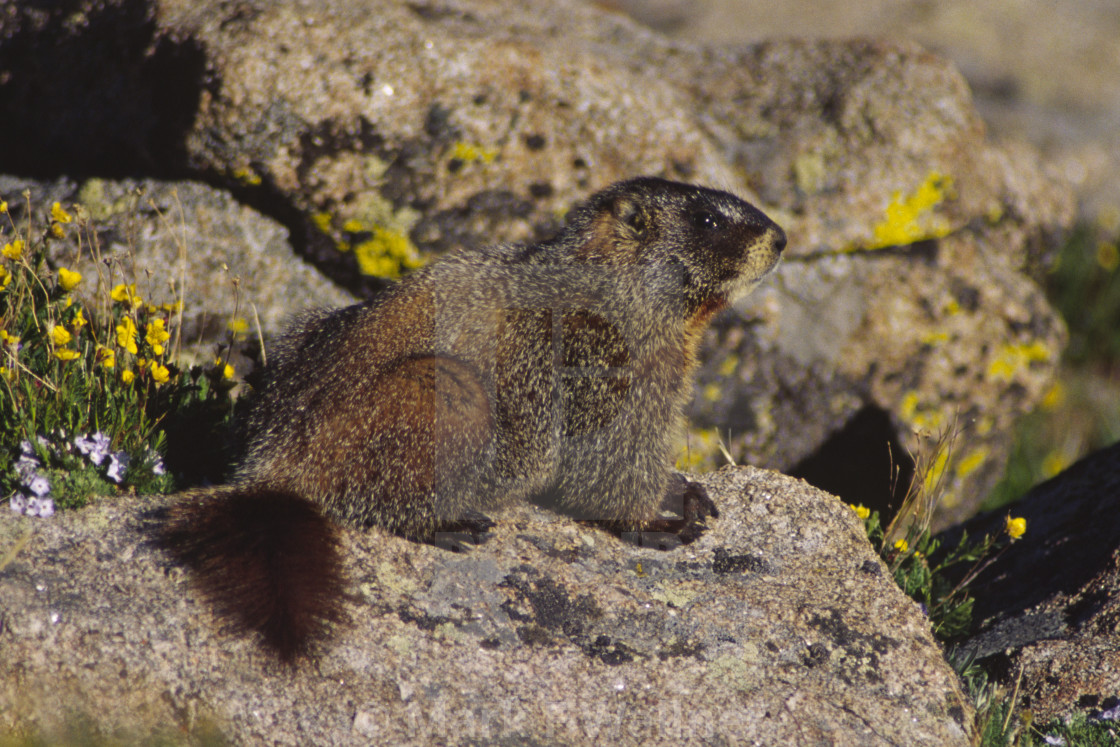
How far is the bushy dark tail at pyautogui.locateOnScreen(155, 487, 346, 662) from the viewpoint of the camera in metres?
3.43

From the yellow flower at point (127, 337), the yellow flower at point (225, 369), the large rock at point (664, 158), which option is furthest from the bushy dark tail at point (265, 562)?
the large rock at point (664, 158)

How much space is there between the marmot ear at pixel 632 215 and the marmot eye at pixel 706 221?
0.23 meters

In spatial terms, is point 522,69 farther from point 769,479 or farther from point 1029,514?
point 1029,514

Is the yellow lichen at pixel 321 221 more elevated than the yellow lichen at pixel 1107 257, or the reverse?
the yellow lichen at pixel 321 221

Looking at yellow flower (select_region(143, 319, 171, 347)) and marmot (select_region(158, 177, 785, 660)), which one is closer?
marmot (select_region(158, 177, 785, 660))

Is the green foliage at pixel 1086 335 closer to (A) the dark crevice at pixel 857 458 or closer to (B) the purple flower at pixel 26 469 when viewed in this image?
(A) the dark crevice at pixel 857 458

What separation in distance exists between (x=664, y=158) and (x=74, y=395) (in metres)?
4.05

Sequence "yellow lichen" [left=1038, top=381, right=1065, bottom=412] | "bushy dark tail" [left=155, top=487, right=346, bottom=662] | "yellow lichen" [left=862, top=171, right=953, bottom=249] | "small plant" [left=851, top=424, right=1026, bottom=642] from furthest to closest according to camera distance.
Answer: "yellow lichen" [left=1038, top=381, right=1065, bottom=412]
"yellow lichen" [left=862, top=171, right=953, bottom=249]
"small plant" [left=851, top=424, right=1026, bottom=642]
"bushy dark tail" [left=155, top=487, right=346, bottom=662]

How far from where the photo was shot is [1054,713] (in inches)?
159

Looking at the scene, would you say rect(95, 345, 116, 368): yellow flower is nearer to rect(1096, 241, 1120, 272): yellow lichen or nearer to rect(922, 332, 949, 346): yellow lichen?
rect(922, 332, 949, 346): yellow lichen

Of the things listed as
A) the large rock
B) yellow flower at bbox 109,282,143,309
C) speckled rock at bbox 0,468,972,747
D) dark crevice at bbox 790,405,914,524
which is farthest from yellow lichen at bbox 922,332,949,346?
yellow flower at bbox 109,282,143,309

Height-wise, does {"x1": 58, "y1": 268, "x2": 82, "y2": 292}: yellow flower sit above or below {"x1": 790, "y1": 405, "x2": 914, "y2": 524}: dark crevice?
above

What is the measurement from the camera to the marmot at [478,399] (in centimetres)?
367

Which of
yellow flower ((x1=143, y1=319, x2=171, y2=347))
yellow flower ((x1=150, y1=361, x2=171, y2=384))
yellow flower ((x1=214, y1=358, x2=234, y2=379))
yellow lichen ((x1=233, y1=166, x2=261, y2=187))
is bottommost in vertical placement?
yellow flower ((x1=214, y1=358, x2=234, y2=379))
